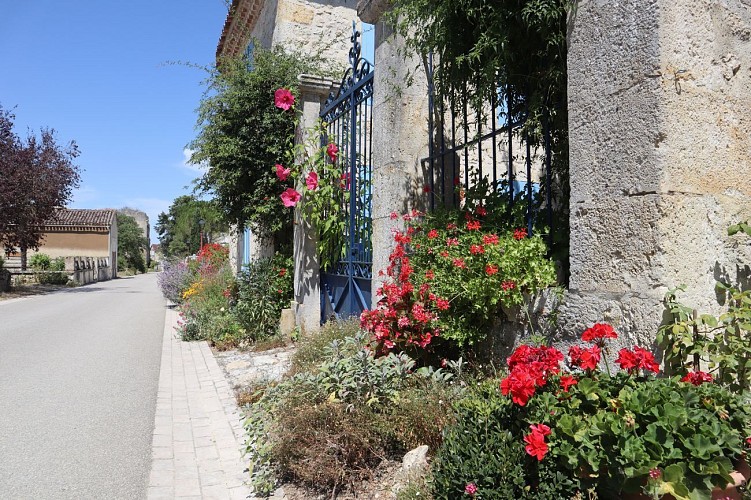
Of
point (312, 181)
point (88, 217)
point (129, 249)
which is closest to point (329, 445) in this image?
point (312, 181)

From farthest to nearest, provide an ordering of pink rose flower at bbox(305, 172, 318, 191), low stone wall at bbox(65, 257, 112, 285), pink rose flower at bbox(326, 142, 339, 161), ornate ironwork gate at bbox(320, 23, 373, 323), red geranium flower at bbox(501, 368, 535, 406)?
low stone wall at bbox(65, 257, 112, 285)
pink rose flower at bbox(305, 172, 318, 191)
pink rose flower at bbox(326, 142, 339, 161)
ornate ironwork gate at bbox(320, 23, 373, 323)
red geranium flower at bbox(501, 368, 535, 406)

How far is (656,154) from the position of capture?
237 cm

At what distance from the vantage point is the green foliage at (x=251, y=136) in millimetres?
7867

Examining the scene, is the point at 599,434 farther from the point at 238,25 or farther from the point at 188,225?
the point at 188,225

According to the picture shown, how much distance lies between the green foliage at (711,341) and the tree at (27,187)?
23.3 metres

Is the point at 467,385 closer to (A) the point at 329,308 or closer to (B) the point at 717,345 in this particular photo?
(B) the point at 717,345

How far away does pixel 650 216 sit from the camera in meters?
2.37

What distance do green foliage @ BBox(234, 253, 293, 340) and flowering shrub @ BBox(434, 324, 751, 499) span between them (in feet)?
19.0

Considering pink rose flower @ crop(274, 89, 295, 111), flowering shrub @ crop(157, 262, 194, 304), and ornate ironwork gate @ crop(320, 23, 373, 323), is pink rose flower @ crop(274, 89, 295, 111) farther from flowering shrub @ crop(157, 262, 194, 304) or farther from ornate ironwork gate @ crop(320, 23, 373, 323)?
flowering shrub @ crop(157, 262, 194, 304)

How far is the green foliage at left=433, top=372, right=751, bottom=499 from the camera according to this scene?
65.9 inches

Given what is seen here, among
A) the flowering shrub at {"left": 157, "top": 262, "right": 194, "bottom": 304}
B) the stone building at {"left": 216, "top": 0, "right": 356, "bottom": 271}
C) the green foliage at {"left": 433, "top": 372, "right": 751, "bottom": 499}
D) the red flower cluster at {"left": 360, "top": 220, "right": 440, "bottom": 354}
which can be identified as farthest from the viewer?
the flowering shrub at {"left": 157, "top": 262, "right": 194, "bottom": 304}

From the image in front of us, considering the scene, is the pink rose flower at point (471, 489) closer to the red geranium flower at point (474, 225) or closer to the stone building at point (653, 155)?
the stone building at point (653, 155)

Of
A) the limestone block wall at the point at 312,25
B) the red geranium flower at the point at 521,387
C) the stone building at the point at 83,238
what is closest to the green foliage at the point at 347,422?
the red geranium flower at the point at 521,387

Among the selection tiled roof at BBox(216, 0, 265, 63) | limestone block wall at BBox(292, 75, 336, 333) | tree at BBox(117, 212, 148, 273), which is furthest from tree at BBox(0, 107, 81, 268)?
tree at BBox(117, 212, 148, 273)
